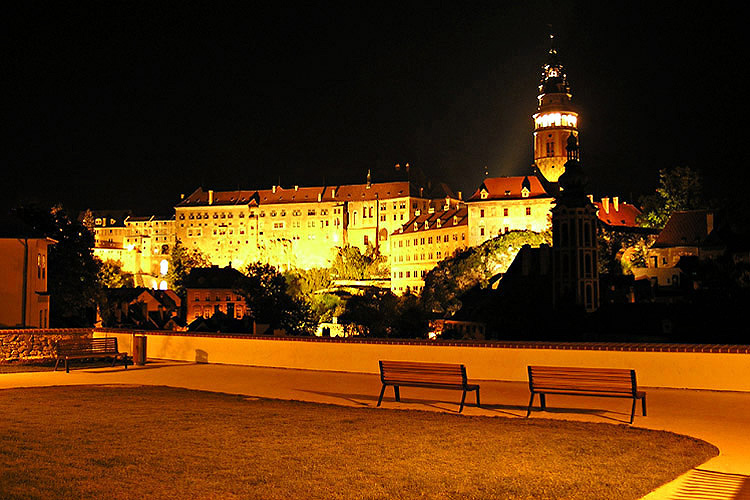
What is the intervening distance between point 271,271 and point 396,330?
18.8m

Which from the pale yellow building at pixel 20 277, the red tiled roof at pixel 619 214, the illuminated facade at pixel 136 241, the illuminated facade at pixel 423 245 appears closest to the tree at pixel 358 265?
the illuminated facade at pixel 423 245

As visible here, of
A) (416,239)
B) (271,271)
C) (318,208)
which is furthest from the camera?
(318,208)

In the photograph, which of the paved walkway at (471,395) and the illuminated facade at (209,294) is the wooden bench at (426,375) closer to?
the paved walkway at (471,395)

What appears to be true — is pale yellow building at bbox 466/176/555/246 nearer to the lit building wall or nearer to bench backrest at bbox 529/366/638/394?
the lit building wall

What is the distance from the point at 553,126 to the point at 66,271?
94.1m

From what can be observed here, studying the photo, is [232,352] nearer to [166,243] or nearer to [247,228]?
[247,228]

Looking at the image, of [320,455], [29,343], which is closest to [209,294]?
[29,343]

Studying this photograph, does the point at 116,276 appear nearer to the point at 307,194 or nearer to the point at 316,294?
the point at 307,194

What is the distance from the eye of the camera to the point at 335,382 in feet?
60.0

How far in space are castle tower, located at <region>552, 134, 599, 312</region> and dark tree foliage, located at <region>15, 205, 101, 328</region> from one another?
31.6 metres

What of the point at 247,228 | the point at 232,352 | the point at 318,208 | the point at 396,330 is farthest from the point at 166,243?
the point at 232,352

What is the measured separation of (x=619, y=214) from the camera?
11044 cm

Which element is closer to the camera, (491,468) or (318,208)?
(491,468)

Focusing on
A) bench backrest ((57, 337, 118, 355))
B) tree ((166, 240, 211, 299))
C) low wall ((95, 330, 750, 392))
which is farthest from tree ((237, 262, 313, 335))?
tree ((166, 240, 211, 299))
